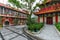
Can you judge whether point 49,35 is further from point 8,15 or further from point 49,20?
point 8,15

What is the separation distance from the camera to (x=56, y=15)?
24.3 metres

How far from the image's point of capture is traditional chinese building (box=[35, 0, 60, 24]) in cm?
2372

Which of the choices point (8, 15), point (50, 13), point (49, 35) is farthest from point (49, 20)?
point (8, 15)

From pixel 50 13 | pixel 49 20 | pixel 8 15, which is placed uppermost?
pixel 50 13

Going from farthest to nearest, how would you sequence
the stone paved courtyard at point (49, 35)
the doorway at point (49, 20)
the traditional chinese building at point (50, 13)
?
the doorway at point (49, 20) < the traditional chinese building at point (50, 13) < the stone paved courtyard at point (49, 35)

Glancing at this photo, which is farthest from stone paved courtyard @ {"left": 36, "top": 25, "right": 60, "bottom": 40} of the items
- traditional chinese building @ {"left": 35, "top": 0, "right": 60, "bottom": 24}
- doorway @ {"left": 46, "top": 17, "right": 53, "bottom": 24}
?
doorway @ {"left": 46, "top": 17, "right": 53, "bottom": 24}

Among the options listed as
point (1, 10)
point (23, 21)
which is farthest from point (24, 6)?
point (23, 21)

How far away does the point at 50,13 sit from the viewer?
84.8ft

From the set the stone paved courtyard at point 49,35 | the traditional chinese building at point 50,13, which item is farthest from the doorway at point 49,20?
the stone paved courtyard at point 49,35

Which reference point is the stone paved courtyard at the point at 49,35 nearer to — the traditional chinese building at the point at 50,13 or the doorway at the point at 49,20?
the traditional chinese building at the point at 50,13

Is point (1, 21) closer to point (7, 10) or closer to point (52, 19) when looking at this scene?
point (7, 10)

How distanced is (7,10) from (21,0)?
39.4 feet

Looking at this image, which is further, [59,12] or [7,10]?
[7,10]

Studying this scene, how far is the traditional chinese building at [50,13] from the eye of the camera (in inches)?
934
